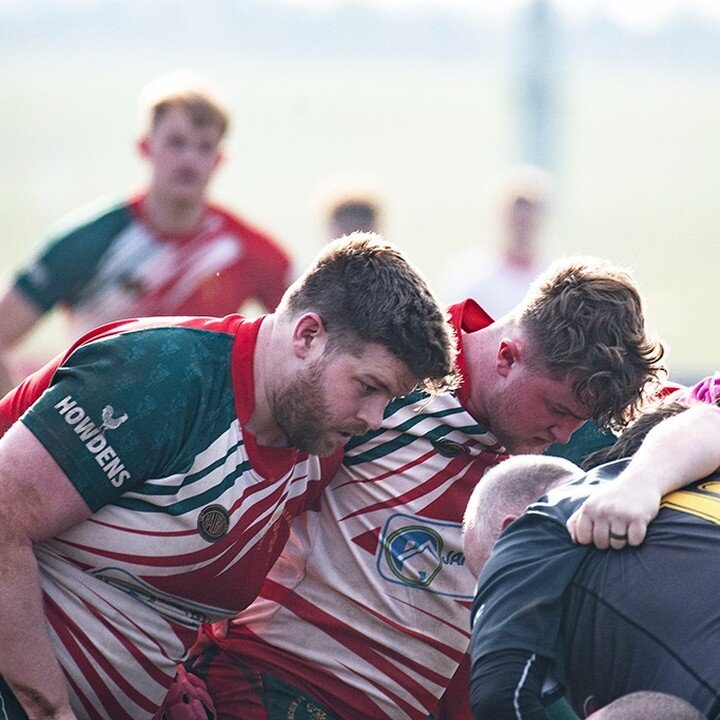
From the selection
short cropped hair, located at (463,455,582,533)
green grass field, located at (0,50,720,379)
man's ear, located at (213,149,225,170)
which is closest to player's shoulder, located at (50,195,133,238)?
man's ear, located at (213,149,225,170)

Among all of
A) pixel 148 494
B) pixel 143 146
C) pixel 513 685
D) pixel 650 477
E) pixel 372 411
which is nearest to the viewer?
pixel 513 685

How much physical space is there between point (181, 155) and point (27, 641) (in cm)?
378

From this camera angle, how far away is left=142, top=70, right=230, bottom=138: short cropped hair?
21.6 feet

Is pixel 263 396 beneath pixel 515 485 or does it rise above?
above

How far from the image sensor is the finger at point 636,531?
8.17ft

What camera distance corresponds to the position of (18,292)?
6316mm

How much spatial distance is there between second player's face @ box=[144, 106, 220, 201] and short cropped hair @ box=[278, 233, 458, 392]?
333 cm

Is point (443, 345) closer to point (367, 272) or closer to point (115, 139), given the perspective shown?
point (367, 272)

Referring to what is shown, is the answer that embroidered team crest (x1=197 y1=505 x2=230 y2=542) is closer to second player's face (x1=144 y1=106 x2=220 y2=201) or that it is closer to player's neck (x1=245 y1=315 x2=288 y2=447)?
player's neck (x1=245 y1=315 x2=288 y2=447)

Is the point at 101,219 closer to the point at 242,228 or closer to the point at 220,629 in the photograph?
the point at 242,228

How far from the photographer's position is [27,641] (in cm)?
300

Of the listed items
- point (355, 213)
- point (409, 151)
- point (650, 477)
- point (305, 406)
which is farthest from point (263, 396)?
point (409, 151)

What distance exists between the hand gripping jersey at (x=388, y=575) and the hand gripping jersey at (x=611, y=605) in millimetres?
928

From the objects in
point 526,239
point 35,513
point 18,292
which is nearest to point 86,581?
point 35,513
